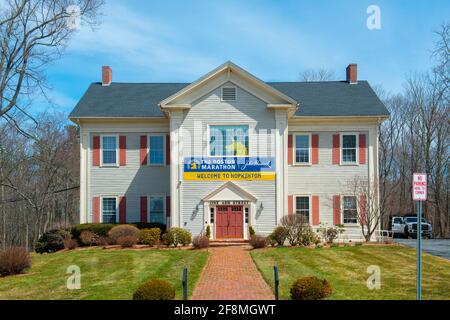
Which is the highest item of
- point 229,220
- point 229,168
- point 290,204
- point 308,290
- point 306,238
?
point 229,168

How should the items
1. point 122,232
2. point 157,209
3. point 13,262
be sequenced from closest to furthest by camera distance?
point 13,262 → point 122,232 → point 157,209

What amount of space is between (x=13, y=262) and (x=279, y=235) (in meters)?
11.9

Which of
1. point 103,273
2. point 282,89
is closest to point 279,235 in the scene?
point 103,273

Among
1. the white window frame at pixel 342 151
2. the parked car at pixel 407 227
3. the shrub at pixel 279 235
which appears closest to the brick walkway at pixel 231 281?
the shrub at pixel 279 235

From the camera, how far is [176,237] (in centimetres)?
2478

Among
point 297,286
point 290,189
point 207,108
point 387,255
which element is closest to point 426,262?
point 387,255

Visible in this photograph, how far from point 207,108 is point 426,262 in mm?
13319

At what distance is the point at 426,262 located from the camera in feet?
62.8

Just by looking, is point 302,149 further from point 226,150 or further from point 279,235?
point 279,235

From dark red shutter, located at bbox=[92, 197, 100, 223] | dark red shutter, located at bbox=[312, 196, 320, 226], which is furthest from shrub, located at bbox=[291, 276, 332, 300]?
dark red shutter, located at bbox=[92, 197, 100, 223]

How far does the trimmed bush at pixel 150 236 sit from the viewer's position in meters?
25.1

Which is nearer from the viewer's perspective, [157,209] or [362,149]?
[362,149]

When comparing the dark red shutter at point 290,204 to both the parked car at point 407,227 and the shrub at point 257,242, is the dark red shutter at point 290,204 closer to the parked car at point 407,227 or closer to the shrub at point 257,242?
the shrub at point 257,242
